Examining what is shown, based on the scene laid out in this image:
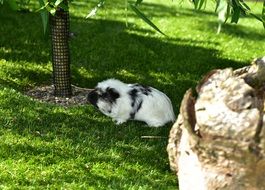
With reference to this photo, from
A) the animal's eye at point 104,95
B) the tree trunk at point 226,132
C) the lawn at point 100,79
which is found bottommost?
the lawn at point 100,79

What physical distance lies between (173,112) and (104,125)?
973mm

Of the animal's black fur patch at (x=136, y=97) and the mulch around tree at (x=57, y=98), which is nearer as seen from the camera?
the animal's black fur patch at (x=136, y=97)

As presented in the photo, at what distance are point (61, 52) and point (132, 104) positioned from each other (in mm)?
1186

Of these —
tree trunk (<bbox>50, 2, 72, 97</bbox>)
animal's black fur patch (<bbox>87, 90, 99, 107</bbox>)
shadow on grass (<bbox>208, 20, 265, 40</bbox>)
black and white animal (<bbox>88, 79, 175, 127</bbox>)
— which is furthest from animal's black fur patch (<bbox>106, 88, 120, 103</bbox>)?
shadow on grass (<bbox>208, 20, 265, 40</bbox>)

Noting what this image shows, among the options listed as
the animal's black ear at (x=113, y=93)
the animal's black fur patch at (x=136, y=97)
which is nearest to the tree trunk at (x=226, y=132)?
the animal's black fur patch at (x=136, y=97)

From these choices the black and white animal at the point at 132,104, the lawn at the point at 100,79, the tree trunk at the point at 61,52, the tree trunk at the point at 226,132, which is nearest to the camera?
the tree trunk at the point at 226,132

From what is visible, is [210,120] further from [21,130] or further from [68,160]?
[21,130]

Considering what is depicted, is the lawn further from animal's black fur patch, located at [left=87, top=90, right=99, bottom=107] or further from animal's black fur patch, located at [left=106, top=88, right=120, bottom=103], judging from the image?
animal's black fur patch, located at [left=106, top=88, right=120, bottom=103]

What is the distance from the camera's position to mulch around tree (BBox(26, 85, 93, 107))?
25.4ft

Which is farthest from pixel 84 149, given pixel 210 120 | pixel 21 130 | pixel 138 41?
pixel 138 41

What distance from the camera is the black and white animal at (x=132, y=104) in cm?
726

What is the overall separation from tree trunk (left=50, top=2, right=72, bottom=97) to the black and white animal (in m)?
0.48

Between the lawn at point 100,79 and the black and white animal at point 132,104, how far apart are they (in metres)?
0.11

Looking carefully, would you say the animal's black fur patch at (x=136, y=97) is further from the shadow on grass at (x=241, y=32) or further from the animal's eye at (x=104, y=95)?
the shadow on grass at (x=241, y=32)
